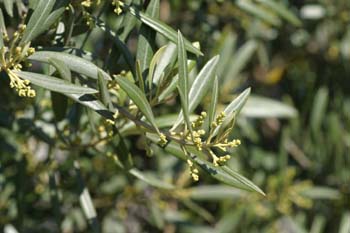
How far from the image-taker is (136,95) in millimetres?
1078

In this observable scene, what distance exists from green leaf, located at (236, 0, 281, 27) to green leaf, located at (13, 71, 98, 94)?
2.82ft

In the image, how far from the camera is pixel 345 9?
7.66ft

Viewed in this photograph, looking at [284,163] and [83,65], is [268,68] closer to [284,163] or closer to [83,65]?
[284,163]

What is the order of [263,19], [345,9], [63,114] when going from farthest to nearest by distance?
1. [345,9]
2. [263,19]
3. [63,114]

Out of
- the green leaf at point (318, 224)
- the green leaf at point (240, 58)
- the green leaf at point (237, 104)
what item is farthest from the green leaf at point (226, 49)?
the green leaf at point (237, 104)

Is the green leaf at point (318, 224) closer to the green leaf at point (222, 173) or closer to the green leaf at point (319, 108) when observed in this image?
the green leaf at point (319, 108)

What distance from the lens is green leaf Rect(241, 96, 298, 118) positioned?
2.29 metres

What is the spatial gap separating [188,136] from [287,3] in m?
1.16

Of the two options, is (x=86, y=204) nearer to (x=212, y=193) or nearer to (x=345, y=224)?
(x=212, y=193)

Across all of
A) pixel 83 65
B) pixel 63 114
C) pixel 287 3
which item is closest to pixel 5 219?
pixel 63 114

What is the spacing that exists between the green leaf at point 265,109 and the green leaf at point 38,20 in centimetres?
122

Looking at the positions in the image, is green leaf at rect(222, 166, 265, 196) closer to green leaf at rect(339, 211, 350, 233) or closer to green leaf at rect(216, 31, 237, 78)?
green leaf at rect(216, 31, 237, 78)

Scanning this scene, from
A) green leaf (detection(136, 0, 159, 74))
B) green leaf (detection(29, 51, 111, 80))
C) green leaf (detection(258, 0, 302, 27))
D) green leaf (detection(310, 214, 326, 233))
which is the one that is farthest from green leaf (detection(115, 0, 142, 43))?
green leaf (detection(310, 214, 326, 233))

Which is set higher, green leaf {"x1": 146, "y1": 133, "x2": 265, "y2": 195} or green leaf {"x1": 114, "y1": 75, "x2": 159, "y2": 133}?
green leaf {"x1": 114, "y1": 75, "x2": 159, "y2": 133}
